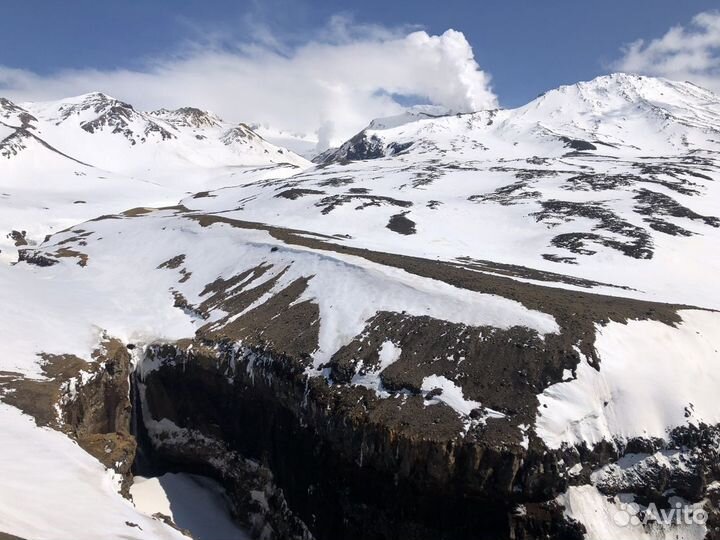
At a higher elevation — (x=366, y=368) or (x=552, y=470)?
(x=366, y=368)

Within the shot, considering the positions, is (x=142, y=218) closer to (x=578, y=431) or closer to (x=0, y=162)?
(x=578, y=431)

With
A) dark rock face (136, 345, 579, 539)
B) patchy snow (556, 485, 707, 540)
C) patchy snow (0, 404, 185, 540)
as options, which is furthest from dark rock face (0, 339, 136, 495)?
patchy snow (556, 485, 707, 540)

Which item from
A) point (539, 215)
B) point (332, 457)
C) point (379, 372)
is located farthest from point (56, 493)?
point (539, 215)

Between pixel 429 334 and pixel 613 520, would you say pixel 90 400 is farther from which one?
pixel 613 520

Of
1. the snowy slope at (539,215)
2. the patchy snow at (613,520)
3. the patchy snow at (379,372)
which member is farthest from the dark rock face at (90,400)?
the snowy slope at (539,215)

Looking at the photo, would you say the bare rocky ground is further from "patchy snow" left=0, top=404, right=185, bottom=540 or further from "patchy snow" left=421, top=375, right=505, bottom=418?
"patchy snow" left=0, top=404, right=185, bottom=540

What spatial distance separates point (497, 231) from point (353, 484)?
183 feet

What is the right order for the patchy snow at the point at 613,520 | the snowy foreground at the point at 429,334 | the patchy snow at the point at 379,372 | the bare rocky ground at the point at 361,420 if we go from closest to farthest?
the patchy snow at the point at 613,520 < the bare rocky ground at the point at 361,420 < the snowy foreground at the point at 429,334 < the patchy snow at the point at 379,372

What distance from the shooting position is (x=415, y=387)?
24.5 metres

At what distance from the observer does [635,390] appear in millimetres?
23797

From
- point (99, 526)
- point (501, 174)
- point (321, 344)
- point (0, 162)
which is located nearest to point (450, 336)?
point (321, 344)

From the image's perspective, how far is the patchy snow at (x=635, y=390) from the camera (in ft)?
72.4

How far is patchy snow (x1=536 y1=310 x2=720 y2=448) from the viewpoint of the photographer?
22.1 meters

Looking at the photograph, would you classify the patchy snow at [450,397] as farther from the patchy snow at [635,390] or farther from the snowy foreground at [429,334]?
→ the patchy snow at [635,390]
